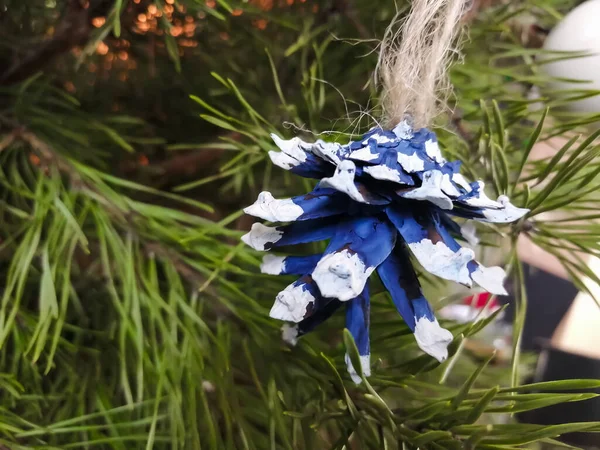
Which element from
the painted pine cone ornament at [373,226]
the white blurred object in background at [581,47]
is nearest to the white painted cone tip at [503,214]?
the painted pine cone ornament at [373,226]

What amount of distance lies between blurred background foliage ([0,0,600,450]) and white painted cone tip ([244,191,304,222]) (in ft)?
0.14

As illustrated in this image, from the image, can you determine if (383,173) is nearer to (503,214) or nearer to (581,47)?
(503,214)

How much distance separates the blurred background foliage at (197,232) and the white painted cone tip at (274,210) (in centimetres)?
4

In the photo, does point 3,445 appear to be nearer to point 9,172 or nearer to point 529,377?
point 9,172

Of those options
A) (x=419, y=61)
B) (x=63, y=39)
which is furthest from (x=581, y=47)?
(x=63, y=39)

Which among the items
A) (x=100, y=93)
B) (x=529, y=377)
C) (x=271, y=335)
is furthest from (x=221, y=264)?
(x=529, y=377)

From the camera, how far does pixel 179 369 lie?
0.21 meters

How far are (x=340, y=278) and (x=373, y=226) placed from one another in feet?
0.08

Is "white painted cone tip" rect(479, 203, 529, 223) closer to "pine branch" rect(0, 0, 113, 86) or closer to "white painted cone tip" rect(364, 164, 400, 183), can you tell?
"white painted cone tip" rect(364, 164, 400, 183)

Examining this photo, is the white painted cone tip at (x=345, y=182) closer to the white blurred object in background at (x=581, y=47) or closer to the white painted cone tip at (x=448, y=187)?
the white painted cone tip at (x=448, y=187)

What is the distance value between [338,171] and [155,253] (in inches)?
4.6

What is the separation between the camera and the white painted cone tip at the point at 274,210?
0.14 m

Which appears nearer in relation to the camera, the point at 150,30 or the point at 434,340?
the point at 434,340

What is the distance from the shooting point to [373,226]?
0.49 feet
